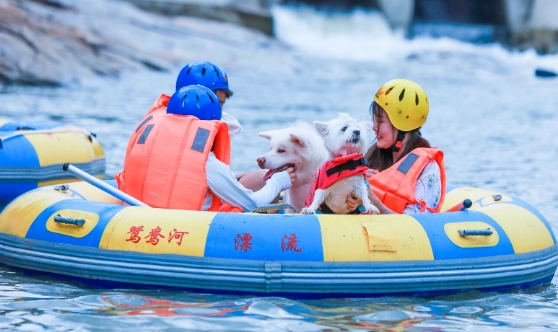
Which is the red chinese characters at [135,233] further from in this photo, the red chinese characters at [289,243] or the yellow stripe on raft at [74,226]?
the red chinese characters at [289,243]

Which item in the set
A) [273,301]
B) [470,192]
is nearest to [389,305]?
[273,301]

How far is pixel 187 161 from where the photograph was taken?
17.1 ft

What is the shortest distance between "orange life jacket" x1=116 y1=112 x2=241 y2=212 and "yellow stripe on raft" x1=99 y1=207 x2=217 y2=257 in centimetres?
23

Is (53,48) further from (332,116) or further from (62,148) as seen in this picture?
(62,148)

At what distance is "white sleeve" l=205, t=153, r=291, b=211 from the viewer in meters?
5.27

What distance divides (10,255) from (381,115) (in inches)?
100

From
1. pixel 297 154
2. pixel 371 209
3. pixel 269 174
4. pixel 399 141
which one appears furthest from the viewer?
pixel 269 174

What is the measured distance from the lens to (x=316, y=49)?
100 ft

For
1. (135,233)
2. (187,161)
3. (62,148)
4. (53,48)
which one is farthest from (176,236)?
(53,48)

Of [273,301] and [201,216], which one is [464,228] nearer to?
[273,301]

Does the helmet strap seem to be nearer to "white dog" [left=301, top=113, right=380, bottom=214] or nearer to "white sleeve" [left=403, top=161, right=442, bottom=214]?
"white sleeve" [left=403, top=161, right=442, bottom=214]

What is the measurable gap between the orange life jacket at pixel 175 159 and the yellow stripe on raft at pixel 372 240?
84 cm

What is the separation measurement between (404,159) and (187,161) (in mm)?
1343

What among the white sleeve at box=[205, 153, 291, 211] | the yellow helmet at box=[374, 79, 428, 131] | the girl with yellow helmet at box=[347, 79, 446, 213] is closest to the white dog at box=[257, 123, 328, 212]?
the white sleeve at box=[205, 153, 291, 211]
